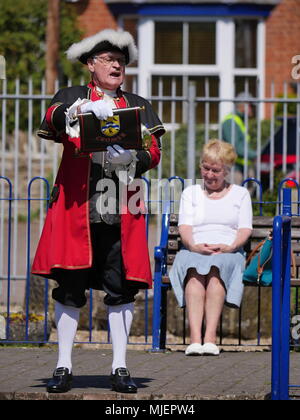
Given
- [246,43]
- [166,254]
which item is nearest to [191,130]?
[166,254]

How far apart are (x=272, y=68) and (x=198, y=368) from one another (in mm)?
12895

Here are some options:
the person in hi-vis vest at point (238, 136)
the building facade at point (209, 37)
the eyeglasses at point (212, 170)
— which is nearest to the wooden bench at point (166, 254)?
the eyeglasses at point (212, 170)

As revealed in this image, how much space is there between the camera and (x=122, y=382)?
6.08m

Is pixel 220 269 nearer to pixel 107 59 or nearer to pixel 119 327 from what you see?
pixel 119 327

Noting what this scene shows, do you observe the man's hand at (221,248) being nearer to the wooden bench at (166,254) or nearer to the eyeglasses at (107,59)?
the wooden bench at (166,254)

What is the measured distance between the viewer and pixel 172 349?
8.23 m

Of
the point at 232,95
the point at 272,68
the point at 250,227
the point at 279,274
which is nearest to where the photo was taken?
the point at 279,274

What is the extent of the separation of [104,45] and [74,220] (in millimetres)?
902

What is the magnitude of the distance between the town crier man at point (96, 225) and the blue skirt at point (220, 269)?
1584 mm

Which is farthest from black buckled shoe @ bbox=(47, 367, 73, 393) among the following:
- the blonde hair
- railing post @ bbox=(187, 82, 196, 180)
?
railing post @ bbox=(187, 82, 196, 180)

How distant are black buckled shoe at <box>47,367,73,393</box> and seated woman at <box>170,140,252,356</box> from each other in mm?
1665
